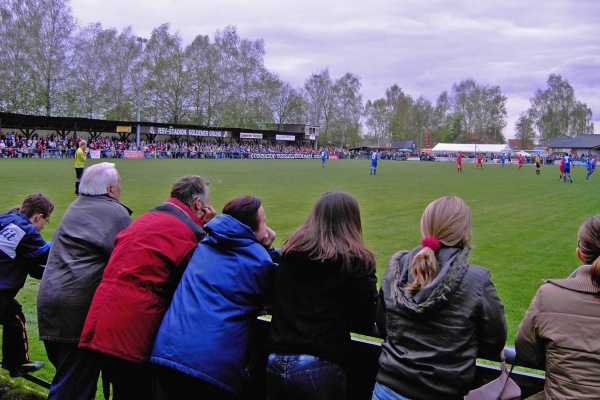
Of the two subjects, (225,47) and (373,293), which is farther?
(225,47)

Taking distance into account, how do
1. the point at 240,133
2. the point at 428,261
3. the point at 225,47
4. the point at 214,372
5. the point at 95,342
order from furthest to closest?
1. the point at 225,47
2. the point at 240,133
3. the point at 95,342
4. the point at 214,372
5. the point at 428,261

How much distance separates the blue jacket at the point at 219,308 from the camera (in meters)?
2.73

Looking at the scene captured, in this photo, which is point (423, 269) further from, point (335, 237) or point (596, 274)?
point (596, 274)

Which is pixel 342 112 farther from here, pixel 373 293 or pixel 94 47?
pixel 373 293

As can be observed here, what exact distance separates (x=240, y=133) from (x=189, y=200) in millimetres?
67846

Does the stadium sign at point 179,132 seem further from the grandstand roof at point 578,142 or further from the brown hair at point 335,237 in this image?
the grandstand roof at point 578,142

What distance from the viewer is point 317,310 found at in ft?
8.54

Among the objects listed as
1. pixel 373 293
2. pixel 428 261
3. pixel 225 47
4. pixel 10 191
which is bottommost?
pixel 10 191

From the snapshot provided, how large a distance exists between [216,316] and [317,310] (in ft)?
1.91

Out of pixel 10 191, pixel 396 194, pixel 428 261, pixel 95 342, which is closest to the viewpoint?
pixel 428 261

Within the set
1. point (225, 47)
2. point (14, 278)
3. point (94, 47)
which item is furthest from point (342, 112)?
point (14, 278)

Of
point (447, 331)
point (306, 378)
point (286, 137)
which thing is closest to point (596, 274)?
point (447, 331)

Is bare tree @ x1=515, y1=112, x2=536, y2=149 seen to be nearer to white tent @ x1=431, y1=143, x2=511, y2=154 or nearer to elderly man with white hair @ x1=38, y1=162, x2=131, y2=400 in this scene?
white tent @ x1=431, y1=143, x2=511, y2=154

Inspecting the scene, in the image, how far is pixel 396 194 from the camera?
67.8 ft
